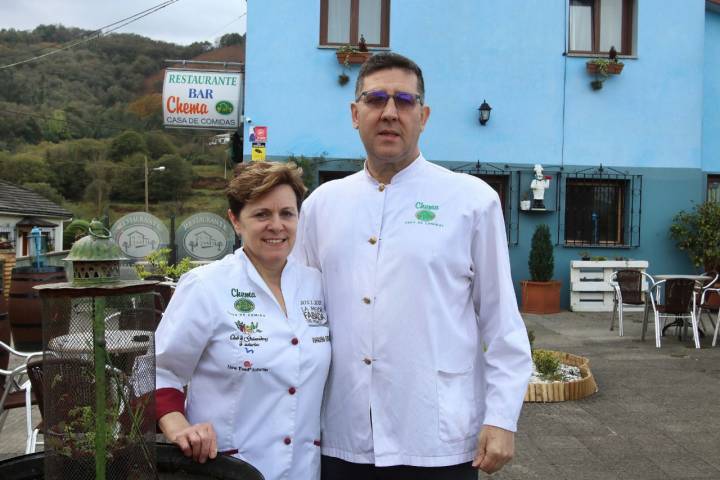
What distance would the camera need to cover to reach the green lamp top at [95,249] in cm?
162

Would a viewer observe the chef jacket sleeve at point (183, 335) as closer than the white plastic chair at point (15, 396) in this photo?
Yes

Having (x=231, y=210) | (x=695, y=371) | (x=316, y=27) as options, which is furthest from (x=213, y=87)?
(x=231, y=210)

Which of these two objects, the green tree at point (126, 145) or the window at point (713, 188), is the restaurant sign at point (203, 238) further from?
the green tree at point (126, 145)

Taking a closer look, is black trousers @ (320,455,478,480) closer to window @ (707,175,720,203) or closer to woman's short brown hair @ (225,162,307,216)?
woman's short brown hair @ (225,162,307,216)

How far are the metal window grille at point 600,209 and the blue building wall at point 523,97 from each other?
0.16 metres

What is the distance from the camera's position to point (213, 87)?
1219cm

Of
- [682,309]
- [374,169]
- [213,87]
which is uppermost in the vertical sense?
[213,87]

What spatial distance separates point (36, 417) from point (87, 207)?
46104mm

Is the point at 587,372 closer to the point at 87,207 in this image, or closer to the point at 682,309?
the point at 682,309

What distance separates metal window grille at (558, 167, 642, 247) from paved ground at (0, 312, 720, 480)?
4.89 m

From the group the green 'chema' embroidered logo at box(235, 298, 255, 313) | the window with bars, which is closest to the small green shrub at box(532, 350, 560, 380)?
the green 'chema' embroidered logo at box(235, 298, 255, 313)

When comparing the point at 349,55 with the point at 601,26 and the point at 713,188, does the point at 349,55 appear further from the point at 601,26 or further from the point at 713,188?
the point at 713,188

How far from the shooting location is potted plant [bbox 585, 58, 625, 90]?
12.3 m

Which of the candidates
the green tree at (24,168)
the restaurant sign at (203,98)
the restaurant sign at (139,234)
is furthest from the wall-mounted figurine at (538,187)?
the green tree at (24,168)
